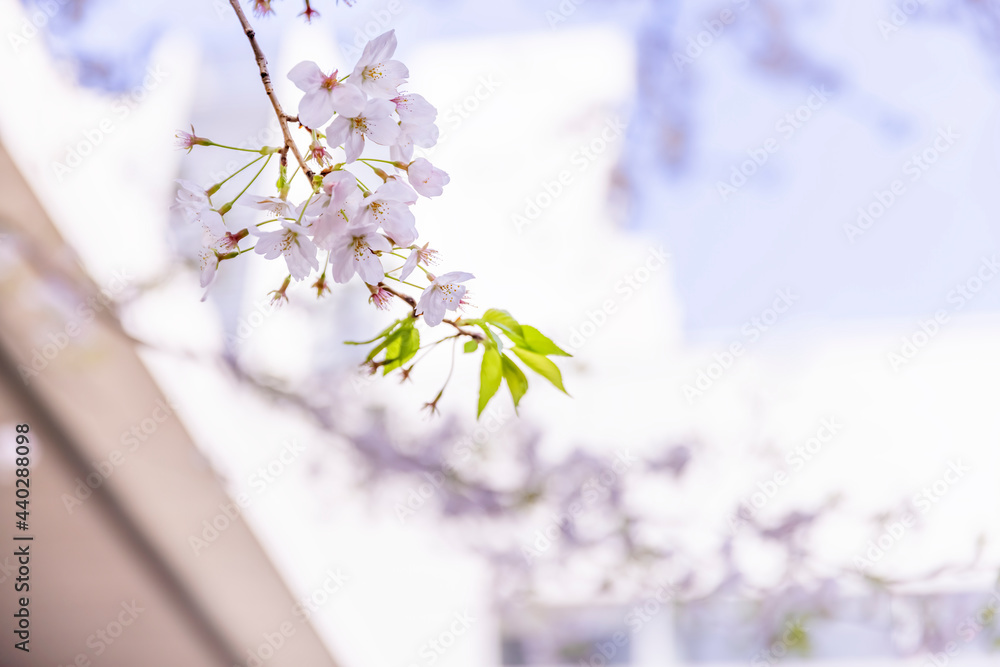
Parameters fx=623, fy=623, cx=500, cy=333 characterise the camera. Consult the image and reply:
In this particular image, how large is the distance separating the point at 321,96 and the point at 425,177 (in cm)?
9

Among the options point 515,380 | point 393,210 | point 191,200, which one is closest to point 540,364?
point 515,380

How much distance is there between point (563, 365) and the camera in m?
1.41

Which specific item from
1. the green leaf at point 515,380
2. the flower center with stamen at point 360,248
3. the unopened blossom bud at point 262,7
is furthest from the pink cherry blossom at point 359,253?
the unopened blossom bud at point 262,7

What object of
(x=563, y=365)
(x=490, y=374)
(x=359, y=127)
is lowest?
(x=490, y=374)

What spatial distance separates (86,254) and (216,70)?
47cm

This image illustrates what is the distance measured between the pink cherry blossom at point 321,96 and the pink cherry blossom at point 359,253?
7 cm

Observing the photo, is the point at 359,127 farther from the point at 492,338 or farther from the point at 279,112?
the point at 492,338

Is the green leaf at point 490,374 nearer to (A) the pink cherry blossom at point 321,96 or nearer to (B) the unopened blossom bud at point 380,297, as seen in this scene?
(B) the unopened blossom bud at point 380,297

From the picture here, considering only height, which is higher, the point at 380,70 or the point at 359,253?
the point at 380,70

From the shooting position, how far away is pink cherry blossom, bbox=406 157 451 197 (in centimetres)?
44

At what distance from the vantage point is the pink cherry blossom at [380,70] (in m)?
0.41

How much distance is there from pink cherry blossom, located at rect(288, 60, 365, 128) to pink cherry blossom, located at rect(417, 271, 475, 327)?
0.39ft

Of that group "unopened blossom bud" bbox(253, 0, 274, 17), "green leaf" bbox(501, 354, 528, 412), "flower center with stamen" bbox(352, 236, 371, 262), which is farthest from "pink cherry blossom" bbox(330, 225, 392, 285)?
"unopened blossom bud" bbox(253, 0, 274, 17)

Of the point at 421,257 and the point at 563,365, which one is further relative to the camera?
the point at 563,365
